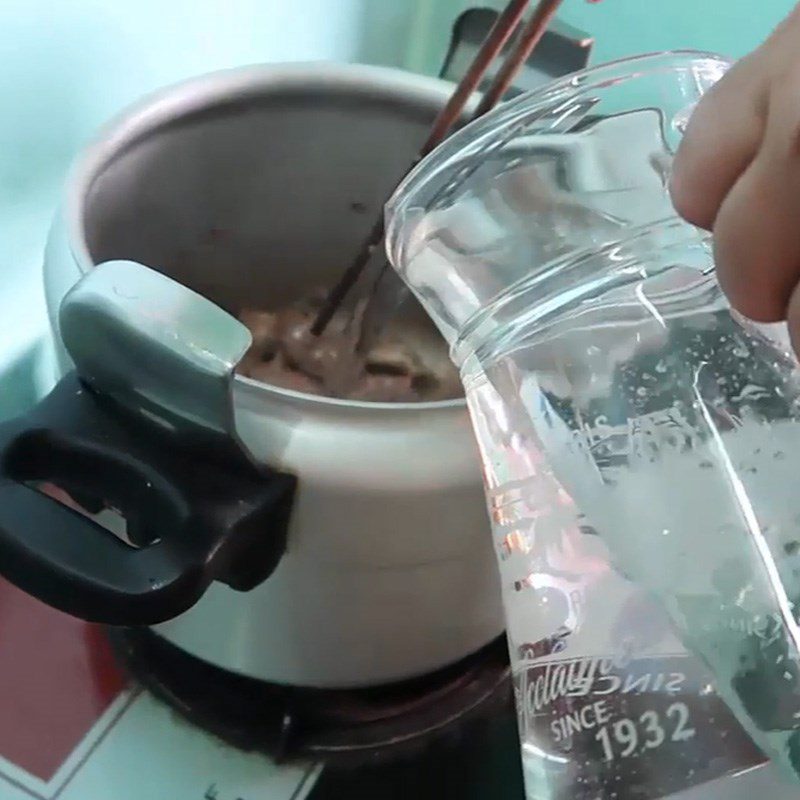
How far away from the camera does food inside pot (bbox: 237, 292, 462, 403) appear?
0.54m

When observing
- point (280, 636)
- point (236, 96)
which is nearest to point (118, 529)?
point (280, 636)

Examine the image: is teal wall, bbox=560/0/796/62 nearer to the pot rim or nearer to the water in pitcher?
the pot rim

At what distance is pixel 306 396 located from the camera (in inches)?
13.2

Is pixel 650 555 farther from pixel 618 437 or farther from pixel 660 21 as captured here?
pixel 660 21

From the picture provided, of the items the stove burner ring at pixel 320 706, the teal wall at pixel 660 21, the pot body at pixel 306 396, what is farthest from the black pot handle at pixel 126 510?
the teal wall at pixel 660 21

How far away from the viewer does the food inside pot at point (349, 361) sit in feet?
1.76

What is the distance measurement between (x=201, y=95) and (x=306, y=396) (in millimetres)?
176

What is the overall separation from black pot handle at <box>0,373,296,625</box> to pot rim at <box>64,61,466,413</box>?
6 cm

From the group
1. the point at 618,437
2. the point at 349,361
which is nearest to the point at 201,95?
the point at 349,361

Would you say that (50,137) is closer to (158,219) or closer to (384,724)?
(158,219)

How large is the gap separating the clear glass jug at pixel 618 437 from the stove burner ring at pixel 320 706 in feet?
0.54

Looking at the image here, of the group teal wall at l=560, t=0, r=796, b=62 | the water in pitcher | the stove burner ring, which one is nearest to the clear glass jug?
the water in pitcher

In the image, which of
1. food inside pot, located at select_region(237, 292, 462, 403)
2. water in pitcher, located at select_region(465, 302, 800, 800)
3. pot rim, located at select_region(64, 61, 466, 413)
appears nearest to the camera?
water in pitcher, located at select_region(465, 302, 800, 800)

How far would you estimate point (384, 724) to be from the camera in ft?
1.49
